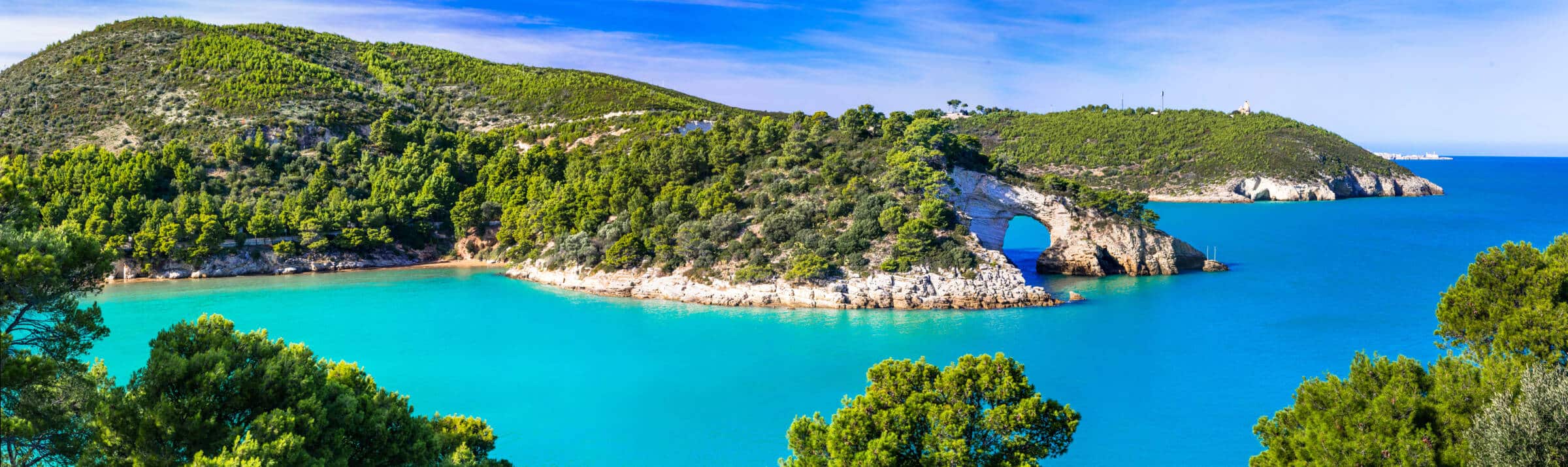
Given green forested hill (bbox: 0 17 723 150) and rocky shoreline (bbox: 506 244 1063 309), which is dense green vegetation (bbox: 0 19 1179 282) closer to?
green forested hill (bbox: 0 17 723 150)

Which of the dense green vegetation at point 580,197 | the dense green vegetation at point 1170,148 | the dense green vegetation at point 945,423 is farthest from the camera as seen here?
the dense green vegetation at point 1170,148

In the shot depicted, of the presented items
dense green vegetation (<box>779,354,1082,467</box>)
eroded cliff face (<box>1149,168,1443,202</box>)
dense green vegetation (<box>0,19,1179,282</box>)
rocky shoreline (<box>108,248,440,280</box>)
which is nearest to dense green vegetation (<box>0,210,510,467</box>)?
dense green vegetation (<box>779,354,1082,467</box>)

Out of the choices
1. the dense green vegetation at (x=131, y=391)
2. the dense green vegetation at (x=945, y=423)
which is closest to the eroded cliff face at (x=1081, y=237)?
the dense green vegetation at (x=945, y=423)

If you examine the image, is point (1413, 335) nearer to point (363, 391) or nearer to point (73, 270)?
point (363, 391)

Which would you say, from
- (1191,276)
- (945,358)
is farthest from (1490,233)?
(945,358)

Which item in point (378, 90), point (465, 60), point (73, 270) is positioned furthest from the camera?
point (465, 60)

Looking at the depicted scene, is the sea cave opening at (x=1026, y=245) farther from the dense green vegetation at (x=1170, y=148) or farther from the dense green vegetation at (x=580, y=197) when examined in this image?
the dense green vegetation at (x=1170, y=148)

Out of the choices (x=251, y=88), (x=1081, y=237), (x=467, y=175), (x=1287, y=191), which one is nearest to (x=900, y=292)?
(x=1081, y=237)
